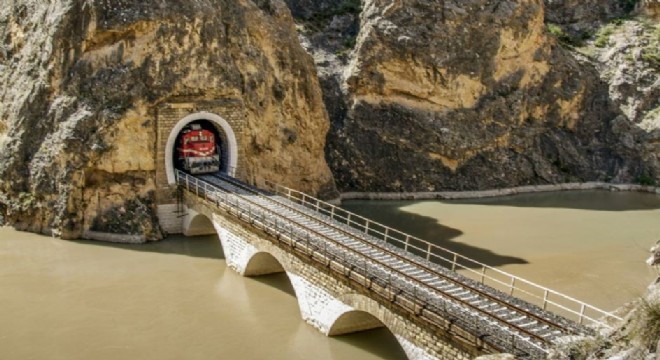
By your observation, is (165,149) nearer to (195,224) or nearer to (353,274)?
(195,224)

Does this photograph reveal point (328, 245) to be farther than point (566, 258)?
No

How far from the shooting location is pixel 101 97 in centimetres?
3033

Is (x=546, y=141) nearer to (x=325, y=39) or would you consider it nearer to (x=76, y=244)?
(x=325, y=39)

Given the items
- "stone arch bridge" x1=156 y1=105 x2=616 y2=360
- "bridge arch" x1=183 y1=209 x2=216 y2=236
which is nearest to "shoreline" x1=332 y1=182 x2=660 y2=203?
"bridge arch" x1=183 y1=209 x2=216 y2=236

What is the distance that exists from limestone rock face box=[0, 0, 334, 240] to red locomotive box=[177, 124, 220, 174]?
164 cm

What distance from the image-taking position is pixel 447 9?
4647 cm

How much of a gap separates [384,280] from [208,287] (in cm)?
946

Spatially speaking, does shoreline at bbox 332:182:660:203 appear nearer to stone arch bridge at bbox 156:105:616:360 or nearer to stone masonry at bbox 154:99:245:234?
stone masonry at bbox 154:99:245:234

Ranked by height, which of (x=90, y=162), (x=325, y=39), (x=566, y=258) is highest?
(x=325, y=39)

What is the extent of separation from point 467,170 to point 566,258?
56.6 ft

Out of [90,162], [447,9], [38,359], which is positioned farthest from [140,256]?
[447,9]

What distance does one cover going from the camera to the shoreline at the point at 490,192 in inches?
1741

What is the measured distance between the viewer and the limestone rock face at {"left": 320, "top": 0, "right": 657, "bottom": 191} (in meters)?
45.5

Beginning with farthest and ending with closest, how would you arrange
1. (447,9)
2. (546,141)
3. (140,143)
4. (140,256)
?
(546,141), (447,9), (140,143), (140,256)
